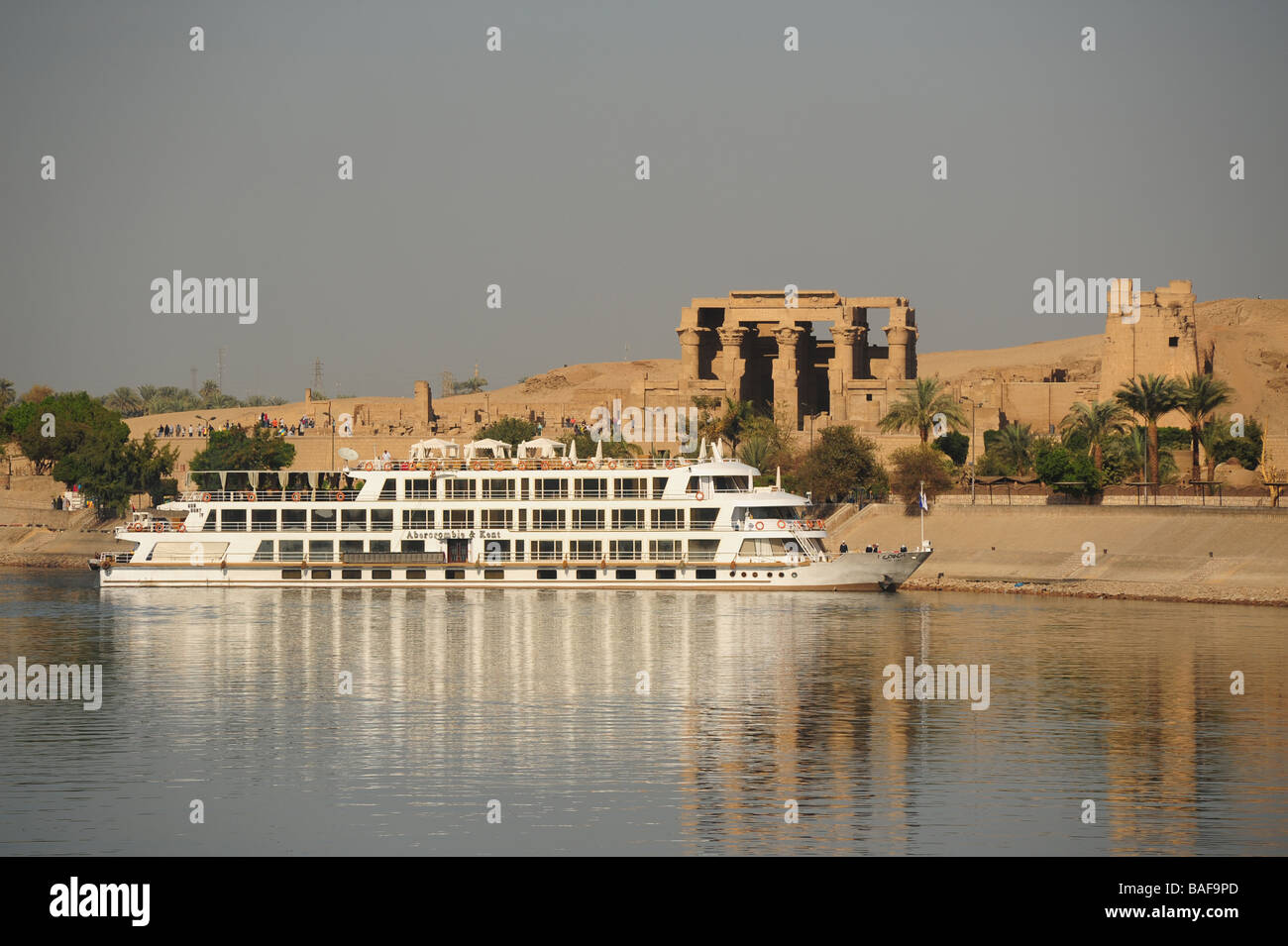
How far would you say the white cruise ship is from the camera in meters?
76.4

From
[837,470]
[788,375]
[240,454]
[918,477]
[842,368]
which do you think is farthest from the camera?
[842,368]

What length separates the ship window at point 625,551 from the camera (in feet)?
254

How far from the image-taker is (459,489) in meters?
78.4

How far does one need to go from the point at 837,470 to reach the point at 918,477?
5695 millimetres

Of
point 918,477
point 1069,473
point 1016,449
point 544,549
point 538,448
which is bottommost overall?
point 544,549

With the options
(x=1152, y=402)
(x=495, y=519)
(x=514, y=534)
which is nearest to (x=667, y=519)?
(x=514, y=534)

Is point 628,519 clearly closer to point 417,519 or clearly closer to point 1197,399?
point 417,519

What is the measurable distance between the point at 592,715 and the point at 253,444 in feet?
273

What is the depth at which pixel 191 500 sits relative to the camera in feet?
267

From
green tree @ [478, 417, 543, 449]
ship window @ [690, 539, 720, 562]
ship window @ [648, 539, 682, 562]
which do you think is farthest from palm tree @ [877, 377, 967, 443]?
ship window @ [648, 539, 682, 562]

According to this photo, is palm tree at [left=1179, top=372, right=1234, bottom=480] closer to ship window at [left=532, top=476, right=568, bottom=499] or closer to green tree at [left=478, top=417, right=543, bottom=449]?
ship window at [left=532, top=476, right=568, bottom=499]

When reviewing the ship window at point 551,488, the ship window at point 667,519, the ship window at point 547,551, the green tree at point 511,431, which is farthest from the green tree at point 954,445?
the ship window at point 551,488
